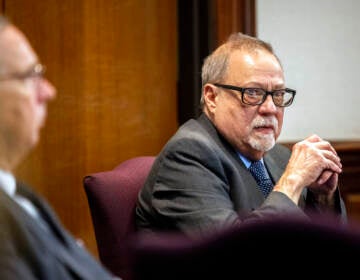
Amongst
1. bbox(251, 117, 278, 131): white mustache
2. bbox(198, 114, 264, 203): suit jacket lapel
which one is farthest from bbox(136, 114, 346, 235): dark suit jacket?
bbox(251, 117, 278, 131): white mustache

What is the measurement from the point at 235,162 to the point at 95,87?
→ 38.7 inches

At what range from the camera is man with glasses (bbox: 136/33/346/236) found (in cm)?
185

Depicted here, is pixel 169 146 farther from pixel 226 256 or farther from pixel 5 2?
pixel 226 256

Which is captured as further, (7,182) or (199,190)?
(199,190)

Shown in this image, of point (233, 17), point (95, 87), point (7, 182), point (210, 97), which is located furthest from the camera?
point (233, 17)

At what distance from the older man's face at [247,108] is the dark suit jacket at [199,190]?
1.7 inches

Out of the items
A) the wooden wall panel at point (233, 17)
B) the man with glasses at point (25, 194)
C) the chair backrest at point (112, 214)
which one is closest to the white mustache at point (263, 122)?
the chair backrest at point (112, 214)

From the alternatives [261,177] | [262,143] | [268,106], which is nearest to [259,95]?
[268,106]

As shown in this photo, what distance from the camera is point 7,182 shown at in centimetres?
126

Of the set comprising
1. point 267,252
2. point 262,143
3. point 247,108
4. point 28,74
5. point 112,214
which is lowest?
point 112,214

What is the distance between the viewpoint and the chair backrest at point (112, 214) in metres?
1.91

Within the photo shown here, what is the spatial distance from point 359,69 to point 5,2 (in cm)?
169

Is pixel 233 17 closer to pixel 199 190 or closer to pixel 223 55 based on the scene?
pixel 223 55

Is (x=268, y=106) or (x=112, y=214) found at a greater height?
(x=268, y=106)
